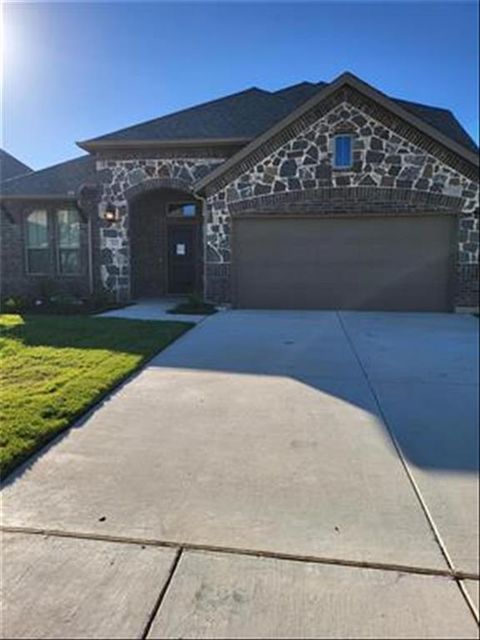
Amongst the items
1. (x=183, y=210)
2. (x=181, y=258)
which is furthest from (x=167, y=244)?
(x=183, y=210)

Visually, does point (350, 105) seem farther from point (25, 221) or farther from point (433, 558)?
point (433, 558)

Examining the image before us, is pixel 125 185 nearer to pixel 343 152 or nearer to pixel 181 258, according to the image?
pixel 181 258

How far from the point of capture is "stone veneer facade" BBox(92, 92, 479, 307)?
11.3m

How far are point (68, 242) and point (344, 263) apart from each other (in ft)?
25.0

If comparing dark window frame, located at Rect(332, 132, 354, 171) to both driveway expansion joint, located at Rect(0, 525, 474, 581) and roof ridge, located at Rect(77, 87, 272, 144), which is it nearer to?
roof ridge, located at Rect(77, 87, 272, 144)

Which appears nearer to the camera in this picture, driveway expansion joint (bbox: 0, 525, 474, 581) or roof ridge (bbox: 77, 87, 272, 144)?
driveway expansion joint (bbox: 0, 525, 474, 581)

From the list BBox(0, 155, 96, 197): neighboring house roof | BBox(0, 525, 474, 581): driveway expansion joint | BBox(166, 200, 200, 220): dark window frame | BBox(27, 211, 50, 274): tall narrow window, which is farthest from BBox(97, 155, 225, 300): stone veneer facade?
BBox(0, 525, 474, 581): driveway expansion joint

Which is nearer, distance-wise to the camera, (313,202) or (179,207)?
(313,202)

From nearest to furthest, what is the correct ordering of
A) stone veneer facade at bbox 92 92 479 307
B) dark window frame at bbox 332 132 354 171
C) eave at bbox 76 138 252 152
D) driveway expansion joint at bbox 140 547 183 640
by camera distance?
driveway expansion joint at bbox 140 547 183 640 < stone veneer facade at bbox 92 92 479 307 < dark window frame at bbox 332 132 354 171 < eave at bbox 76 138 252 152

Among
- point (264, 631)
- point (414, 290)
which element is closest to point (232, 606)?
point (264, 631)

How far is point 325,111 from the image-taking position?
11398 millimetres

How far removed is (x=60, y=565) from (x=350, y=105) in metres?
11.1

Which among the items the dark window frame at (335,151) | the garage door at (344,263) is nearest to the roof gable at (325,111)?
the dark window frame at (335,151)

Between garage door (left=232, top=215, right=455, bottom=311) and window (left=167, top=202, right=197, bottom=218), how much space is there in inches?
102
